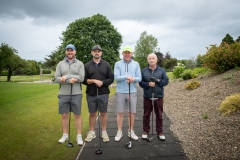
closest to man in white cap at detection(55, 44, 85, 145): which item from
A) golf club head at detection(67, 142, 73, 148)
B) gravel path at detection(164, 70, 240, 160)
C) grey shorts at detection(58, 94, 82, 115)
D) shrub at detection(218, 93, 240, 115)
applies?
grey shorts at detection(58, 94, 82, 115)

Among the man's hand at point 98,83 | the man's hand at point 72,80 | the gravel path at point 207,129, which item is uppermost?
the man's hand at point 72,80

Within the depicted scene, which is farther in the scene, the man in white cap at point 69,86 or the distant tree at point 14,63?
the distant tree at point 14,63

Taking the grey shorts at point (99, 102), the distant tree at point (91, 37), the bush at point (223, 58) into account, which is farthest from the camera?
the distant tree at point (91, 37)

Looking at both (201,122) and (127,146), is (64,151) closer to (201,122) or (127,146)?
(127,146)

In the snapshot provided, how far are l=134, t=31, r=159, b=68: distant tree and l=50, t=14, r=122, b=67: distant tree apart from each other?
22.8 meters

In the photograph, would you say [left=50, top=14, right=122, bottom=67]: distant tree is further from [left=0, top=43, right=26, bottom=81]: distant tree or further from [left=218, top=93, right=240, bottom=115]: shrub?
[left=0, top=43, right=26, bottom=81]: distant tree

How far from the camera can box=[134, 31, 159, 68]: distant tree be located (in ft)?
143

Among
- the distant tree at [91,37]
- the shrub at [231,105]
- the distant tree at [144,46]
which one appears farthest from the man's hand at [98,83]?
the distant tree at [144,46]

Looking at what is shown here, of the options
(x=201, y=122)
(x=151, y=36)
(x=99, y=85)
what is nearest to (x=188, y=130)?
(x=201, y=122)

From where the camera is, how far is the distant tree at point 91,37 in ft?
65.6

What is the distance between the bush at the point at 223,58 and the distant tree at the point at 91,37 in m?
12.3

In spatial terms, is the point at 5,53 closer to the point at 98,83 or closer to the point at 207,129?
the point at 98,83

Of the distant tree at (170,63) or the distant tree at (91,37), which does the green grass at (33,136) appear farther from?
the distant tree at (170,63)

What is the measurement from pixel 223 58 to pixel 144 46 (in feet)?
115
